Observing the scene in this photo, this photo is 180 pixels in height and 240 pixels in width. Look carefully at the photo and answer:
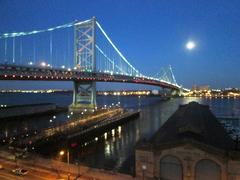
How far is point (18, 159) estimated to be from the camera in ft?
97.3

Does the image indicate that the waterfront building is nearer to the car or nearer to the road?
the road

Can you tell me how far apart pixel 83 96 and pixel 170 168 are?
5768 cm

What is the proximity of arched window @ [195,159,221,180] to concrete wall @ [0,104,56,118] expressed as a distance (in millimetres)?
59100

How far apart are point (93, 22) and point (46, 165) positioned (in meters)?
62.1

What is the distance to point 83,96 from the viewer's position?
81.2 m

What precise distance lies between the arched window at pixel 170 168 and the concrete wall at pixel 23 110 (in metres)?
56.8

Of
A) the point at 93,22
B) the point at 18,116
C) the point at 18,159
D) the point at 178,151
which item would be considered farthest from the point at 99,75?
the point at 178,151

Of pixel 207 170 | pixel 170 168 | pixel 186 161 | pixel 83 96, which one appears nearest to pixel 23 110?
pixel 83 96

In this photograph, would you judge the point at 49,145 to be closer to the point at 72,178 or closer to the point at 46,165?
the point at 46,165

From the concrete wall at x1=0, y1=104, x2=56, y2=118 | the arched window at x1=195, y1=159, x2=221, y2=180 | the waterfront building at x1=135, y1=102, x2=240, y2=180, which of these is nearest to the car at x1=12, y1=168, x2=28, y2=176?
the waterfront building at x1=135, y1=102, x2=240, y2=180

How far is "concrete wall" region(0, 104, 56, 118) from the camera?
75150mm

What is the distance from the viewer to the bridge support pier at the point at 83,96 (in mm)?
79688

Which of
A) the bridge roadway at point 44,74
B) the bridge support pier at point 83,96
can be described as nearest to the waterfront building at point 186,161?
the bridge roadway at point 44,74

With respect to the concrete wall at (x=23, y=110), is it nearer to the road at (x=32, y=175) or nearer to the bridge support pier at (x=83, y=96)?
the bridge support pier at (x=83, y=96)
